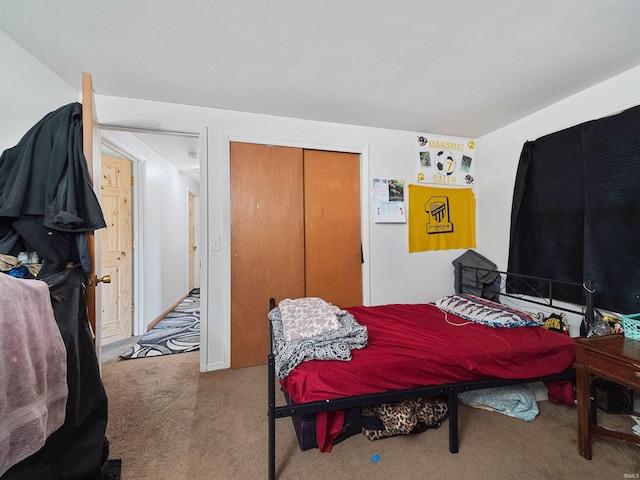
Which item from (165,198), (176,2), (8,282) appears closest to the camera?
(8,282)

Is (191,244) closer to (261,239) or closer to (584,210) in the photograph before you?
(261,239)

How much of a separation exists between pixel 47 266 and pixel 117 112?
1.59 meters

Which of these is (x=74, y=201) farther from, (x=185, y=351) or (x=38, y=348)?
(x=185, y=351)

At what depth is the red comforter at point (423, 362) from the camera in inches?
53.7

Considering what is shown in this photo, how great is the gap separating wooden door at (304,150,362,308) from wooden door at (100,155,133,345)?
2182mm

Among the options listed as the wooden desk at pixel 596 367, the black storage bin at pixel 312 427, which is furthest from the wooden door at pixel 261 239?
the wooden desk at pixel 596 367

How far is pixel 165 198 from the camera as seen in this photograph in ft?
13.3

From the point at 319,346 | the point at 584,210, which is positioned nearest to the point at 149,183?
the point at 319,346

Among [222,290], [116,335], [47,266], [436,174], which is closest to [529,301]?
[436,174]

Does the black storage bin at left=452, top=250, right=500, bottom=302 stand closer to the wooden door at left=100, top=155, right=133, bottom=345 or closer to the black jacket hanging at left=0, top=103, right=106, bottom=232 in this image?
the black jacket hanging at left=0, top=103, right=106, bottom=232

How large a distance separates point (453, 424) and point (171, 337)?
306 centimetres

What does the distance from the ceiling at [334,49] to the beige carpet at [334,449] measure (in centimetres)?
235

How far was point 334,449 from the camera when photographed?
1501mm

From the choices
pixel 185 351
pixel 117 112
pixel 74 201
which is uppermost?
pixel 117 112
